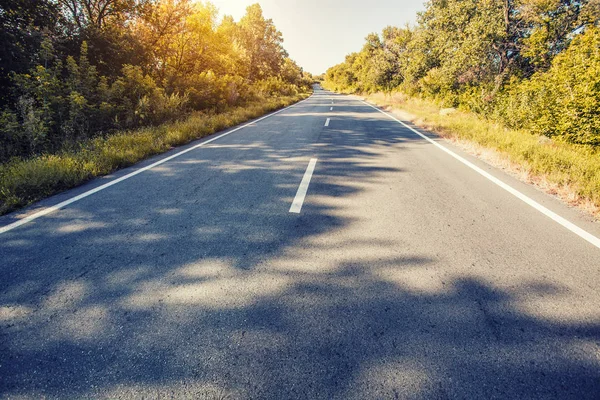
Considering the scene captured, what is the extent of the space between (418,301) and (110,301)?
2321 mm

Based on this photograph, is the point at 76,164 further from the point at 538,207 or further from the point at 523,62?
the point at 523,62

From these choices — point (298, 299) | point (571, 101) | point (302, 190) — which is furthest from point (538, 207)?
point (571, 101)

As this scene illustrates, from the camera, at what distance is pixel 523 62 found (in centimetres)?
1441

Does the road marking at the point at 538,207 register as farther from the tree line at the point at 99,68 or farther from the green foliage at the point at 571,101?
the tree line at the point at 99,68

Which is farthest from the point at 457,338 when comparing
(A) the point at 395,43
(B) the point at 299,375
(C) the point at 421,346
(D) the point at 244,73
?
(A) the point at 395,43

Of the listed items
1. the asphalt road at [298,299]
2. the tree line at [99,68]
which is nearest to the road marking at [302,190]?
the asphalt road at [298,299]

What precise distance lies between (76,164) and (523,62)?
19.8 m

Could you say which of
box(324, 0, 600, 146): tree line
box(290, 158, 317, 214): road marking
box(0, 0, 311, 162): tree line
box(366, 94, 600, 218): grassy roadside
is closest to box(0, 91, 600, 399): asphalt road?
box(290, 158, 317, 214): road marking

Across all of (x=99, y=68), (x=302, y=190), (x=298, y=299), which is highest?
(x=99, y=68)

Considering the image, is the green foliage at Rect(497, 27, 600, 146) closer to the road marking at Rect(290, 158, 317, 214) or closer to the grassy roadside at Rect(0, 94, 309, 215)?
the road marking at Rect(290, 158, 317, 214)

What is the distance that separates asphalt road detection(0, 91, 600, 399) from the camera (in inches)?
59.3

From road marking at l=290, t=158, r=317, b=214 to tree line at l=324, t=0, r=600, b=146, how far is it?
8239mm

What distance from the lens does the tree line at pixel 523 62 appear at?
7867 mm

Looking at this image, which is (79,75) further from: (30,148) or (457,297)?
(457,297)
